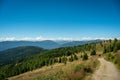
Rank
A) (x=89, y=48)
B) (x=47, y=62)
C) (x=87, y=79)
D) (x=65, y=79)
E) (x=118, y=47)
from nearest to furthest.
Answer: (x=65, y=79)
(x=87, y=79)
(x=118, y=47)
(x=47, y=62)
(x=89, y=48)

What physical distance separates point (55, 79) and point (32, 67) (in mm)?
138457

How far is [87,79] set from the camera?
18.0m

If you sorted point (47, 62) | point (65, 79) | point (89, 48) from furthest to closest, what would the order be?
point (89, 48)
point (47, 62)
point (65, 79)

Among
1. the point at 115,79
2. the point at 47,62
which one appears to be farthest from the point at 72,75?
the point at 47,62

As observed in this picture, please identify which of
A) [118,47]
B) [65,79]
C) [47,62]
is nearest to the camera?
[65,79]

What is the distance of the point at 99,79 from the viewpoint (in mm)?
18609

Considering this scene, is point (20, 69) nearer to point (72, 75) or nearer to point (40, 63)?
point (40, 63)

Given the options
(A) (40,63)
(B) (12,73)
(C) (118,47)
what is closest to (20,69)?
(B) (12,73)

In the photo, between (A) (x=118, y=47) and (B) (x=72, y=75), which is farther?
(A) (x=118, y=47)

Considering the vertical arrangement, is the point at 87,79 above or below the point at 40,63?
above

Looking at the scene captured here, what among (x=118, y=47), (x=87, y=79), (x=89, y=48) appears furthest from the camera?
(x=89, y=48)

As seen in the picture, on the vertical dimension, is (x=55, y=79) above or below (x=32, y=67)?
above

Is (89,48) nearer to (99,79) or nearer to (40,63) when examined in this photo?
(40,63)

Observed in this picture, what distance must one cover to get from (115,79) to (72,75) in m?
4.33
